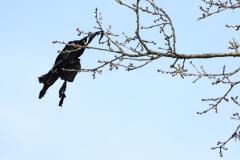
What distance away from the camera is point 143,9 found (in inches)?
267

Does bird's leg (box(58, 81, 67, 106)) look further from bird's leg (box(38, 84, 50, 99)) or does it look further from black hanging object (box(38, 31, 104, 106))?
bird's leg (box(38, 84, 50, 99))

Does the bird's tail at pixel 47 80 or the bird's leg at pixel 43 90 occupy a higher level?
the bird's tail at pixel 47 80

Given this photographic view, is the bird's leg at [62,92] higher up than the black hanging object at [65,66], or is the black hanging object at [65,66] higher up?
the black hanging object at [65,66]

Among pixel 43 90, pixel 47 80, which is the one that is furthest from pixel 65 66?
pixel 43 90

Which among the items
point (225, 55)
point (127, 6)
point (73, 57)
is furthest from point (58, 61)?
point (225, 55)

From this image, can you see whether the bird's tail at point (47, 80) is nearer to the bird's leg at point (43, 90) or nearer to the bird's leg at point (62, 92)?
the bird's leg at point (43, 90)

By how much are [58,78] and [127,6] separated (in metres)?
1.45

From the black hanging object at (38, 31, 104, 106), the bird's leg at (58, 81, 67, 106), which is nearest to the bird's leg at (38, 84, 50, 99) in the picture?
the black hanging object at (38, 31, 104, 106)

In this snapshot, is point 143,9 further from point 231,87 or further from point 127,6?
point 231,87

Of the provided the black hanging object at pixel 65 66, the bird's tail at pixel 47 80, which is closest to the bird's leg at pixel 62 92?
the black hanging object at pixel 65 66

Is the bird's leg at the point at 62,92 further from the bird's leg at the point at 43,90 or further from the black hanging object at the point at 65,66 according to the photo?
the bird's leg at the point at 43,90

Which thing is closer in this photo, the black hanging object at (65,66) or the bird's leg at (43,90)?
the black hanging object at (65,66)

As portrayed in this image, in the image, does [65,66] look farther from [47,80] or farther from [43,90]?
[43,90]

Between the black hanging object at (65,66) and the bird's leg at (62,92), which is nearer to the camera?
the black hanging object at (65,66)
